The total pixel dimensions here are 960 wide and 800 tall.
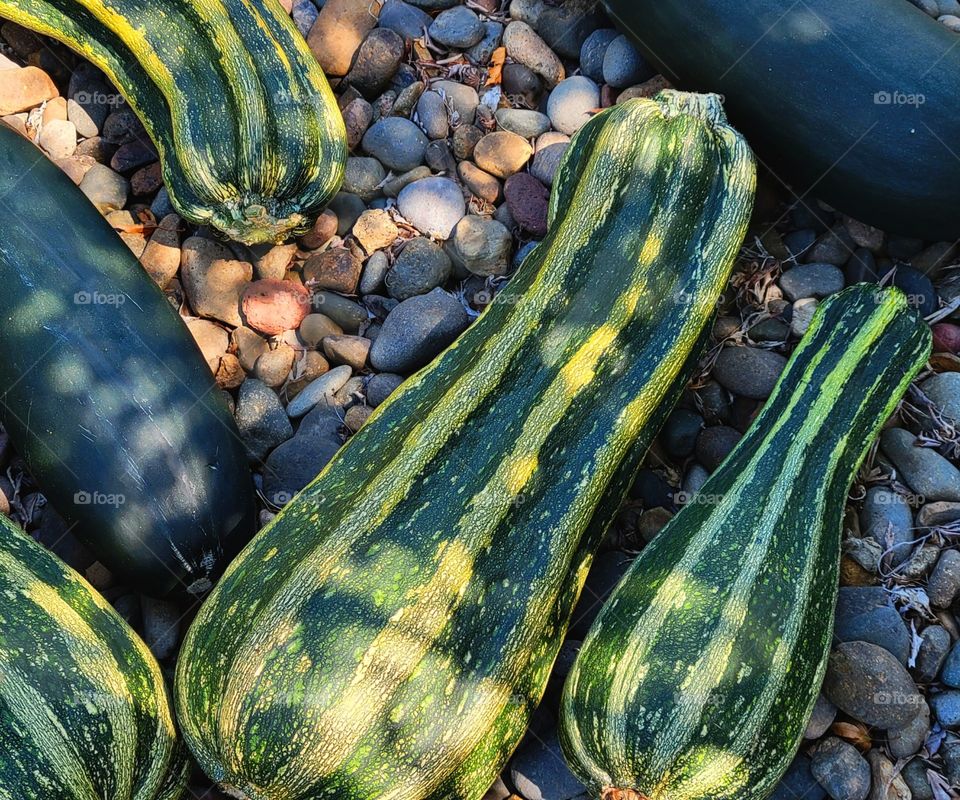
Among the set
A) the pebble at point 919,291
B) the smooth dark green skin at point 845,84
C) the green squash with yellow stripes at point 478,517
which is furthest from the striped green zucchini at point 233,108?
the pebble at point 919,291

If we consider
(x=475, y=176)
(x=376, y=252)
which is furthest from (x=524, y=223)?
(x=376, y=252)

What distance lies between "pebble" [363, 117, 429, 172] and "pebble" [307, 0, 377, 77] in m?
0.30

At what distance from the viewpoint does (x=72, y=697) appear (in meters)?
2.46

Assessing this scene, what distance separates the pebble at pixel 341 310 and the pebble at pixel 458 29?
46.6 inches

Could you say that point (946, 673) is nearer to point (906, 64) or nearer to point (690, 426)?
point (690, 426)

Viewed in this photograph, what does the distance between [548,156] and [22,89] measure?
215cm

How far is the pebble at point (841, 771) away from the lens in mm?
2852

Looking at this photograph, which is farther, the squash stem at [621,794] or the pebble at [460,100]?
the pebble at [460,100]

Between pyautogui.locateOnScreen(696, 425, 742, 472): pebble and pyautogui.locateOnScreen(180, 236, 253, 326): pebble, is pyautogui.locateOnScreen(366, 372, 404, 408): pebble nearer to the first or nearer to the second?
pyautogui.locateOnScreen(180, 236, 253, 326): pebble

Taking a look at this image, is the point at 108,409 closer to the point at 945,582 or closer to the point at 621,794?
the point at 621,794

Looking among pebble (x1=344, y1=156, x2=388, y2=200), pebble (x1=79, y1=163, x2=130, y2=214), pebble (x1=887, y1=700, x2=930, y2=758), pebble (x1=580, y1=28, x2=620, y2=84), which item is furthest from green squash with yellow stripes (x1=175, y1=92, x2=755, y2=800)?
pebble (x1=79, y1=163, x2=130, y2=214)

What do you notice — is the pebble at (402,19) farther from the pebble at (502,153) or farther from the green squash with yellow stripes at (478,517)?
the green squash with yellow stripes at (478,517)

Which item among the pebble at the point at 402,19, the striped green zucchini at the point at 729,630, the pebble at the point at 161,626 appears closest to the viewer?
the striped green zucchini at the point at 729,630

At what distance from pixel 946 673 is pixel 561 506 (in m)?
1.38
